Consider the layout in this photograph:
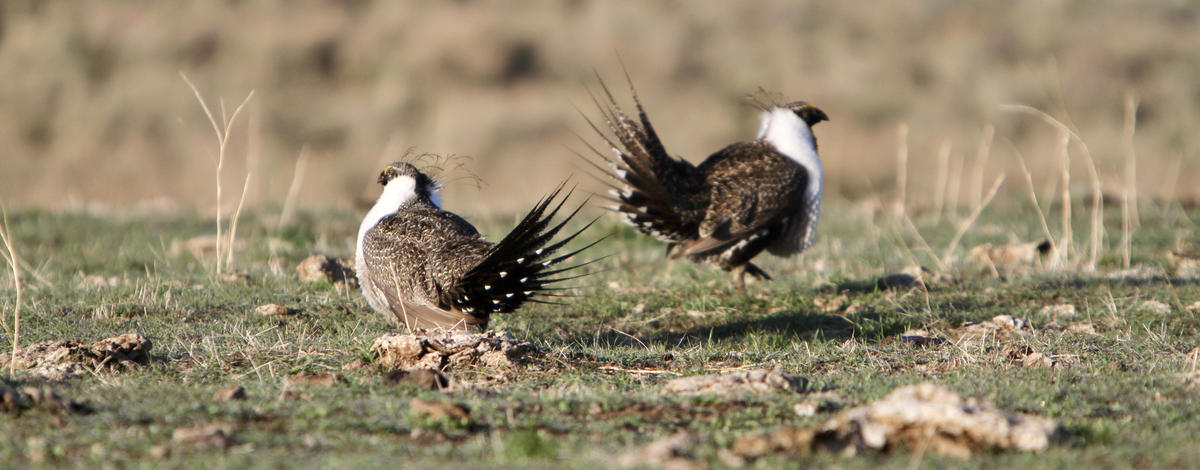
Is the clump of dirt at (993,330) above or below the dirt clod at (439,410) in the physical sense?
below

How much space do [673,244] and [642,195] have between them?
48 centimetres

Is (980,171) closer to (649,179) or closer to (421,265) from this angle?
(649,179)

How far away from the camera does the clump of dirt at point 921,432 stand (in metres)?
3.17

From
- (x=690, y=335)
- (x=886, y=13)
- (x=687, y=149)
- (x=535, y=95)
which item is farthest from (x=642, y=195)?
(x=886, y=13)

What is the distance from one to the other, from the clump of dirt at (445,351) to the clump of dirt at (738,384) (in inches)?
29.0

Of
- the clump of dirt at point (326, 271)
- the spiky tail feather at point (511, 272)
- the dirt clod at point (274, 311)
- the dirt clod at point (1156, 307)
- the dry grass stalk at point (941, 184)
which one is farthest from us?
the dry grass stalk at point (941, 184)

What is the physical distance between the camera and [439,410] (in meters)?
3.54

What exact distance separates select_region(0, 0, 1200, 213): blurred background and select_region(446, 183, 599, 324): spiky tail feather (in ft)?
37.8

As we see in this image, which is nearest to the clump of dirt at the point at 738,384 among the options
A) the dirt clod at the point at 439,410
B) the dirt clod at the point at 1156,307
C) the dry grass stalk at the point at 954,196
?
the dirt clod at the point at 439,410

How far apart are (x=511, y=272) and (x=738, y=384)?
4.47ft

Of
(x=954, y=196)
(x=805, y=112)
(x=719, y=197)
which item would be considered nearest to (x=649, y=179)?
(x=719, y=197)

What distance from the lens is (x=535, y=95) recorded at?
19.8 meters

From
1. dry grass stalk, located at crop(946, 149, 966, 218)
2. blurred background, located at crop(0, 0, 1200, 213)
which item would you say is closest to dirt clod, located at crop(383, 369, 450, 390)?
dry grass stalk, located at crop(946, 149, 966, 218)

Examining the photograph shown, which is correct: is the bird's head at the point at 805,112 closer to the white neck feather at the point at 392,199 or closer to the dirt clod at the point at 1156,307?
the dirt clod at the point at 1156,307
